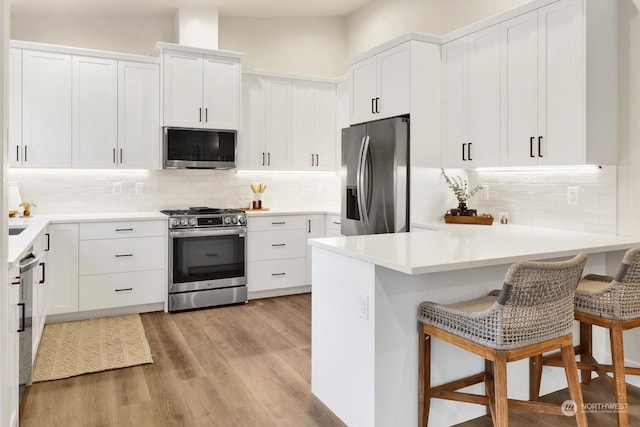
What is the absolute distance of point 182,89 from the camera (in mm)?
4660

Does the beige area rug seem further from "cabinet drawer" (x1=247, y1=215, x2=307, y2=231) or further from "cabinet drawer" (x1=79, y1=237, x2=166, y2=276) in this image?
"cabinet drawer" (x1=247, y1=215, x2=307, y2=231)

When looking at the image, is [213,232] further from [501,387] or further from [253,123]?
[501,387]

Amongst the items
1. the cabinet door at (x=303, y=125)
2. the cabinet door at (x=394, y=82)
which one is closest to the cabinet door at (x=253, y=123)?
the cabinet door at (x=303, y=125)

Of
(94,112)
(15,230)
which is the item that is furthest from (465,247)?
(94,112)

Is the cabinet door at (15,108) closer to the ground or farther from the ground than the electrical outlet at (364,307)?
farther from the ground

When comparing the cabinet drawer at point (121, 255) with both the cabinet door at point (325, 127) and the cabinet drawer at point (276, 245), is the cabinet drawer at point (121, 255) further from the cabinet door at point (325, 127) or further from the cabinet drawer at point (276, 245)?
the cabinet door at point (325, 127)

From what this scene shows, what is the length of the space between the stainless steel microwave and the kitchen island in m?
2.57

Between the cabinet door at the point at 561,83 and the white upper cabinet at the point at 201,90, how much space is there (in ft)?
9.84

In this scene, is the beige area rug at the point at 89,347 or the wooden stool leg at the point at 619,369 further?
the beige area rug at the point at 89,347

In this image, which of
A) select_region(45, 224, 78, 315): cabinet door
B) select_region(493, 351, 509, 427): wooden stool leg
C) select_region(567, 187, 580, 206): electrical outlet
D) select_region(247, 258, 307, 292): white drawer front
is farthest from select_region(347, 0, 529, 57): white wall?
select_region(45, 224, 78, 315): cabinet door

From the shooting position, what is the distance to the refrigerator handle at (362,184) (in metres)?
4.25

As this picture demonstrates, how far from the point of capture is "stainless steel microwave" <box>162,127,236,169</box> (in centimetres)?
464

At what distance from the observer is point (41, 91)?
4.20 m

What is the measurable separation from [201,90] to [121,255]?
5.98 ft
